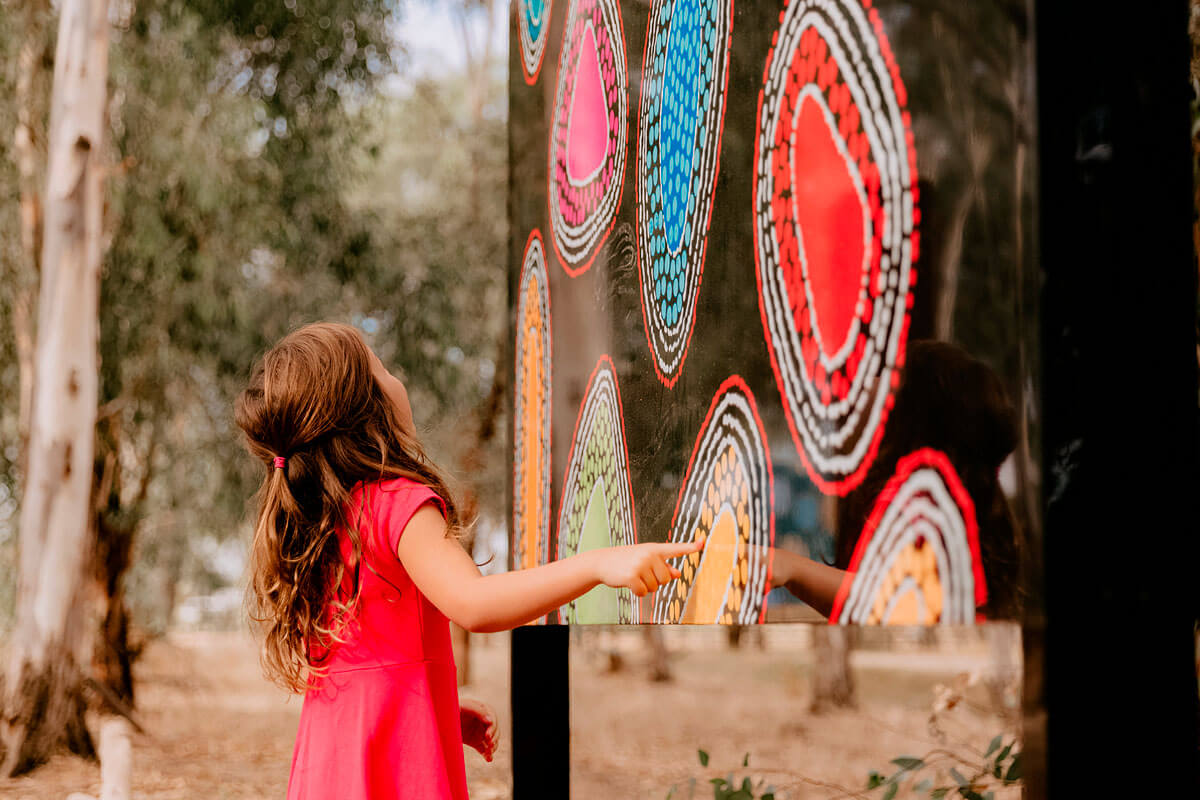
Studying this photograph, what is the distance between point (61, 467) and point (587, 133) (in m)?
7.30

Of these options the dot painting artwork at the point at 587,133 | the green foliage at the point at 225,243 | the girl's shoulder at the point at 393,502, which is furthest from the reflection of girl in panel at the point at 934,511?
the green foliage at the point at 225,243

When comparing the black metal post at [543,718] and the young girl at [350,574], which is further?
the black metal post at [543,718]

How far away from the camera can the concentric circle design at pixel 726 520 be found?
1166 mm

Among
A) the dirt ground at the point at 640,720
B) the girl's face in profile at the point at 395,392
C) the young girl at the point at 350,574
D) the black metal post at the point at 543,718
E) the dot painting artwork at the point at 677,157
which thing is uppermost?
the dot painting artwork at the point at 677,157

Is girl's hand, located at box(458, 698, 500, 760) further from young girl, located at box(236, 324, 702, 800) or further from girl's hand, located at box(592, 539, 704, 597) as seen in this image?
girl's hand, located at box(592, 539, 704, 597)

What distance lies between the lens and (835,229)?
1033 millimetres

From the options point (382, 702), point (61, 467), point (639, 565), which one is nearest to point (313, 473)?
point (382, 702)

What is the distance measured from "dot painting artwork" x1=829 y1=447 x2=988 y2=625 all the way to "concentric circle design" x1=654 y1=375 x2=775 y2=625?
0.18 meters

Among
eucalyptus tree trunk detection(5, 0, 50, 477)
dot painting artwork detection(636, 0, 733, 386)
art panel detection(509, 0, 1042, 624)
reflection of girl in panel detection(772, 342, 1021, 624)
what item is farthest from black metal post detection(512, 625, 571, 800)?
eucalyptus tree trunk detection(5, 0, 50, 477)

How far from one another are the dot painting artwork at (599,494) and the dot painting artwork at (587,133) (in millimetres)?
250

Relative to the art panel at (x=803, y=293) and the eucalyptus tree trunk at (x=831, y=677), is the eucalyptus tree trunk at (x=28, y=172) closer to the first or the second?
the art panel at (x=803, y=293)

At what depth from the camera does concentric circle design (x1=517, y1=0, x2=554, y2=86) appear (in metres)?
2.51

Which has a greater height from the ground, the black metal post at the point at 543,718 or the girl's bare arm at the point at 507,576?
the girl's bare arm at the point at 507,576

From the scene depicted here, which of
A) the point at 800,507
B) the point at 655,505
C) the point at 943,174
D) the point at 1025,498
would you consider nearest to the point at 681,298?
the point at 655,505
